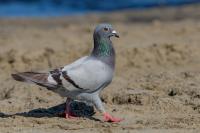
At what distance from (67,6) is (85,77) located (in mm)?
15391

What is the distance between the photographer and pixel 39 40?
15828 millimetres

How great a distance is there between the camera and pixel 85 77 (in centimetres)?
851

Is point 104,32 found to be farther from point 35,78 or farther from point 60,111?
point 60,111

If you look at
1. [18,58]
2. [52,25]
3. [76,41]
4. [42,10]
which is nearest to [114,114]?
[18,58]

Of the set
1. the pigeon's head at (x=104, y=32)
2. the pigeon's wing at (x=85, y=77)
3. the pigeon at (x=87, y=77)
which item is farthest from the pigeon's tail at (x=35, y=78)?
the pigeon's head at (x=104, y=32)

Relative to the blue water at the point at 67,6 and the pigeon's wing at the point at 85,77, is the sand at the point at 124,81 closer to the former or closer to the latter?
the pigeon's wing at the point at 85,77

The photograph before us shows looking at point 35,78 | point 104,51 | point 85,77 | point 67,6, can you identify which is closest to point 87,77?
point 85,77

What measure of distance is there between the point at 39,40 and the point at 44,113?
6.75 metres

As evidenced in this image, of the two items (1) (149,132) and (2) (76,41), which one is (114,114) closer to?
(1) (149,132)

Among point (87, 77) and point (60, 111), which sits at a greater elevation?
point (87, 77)

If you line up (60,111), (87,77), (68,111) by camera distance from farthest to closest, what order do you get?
(60,111) < (68,111) < (87,77)

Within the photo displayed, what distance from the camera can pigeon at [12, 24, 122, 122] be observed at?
28.0 feet

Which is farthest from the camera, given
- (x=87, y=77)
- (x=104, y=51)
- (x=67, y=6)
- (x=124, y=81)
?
(x=67, y=6)

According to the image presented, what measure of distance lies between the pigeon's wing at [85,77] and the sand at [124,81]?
1.35 feet
